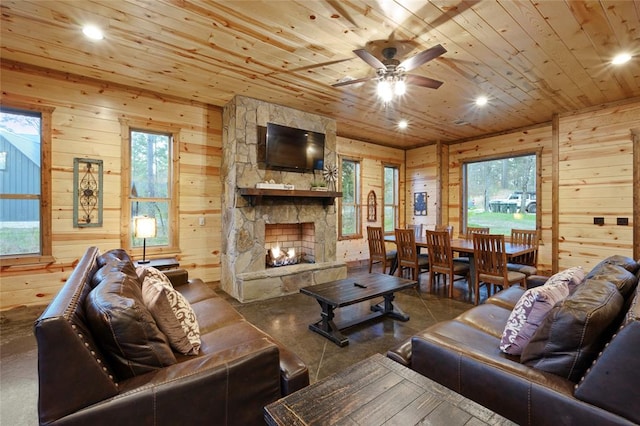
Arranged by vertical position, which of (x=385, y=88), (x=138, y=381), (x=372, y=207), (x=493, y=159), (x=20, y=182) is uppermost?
(x=385, y=88)

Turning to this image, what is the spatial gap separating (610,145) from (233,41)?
17.9 ft

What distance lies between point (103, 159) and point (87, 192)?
0.45m

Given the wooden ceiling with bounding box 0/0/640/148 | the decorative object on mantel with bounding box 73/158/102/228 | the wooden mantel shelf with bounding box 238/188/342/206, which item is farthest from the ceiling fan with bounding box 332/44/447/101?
the decorative object on mantel with bounding box 73/158/102/228

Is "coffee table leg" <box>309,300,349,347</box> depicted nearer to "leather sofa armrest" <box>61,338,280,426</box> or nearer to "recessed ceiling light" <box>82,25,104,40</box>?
"leather sofa armrest" <box>61,338,280,426</box>

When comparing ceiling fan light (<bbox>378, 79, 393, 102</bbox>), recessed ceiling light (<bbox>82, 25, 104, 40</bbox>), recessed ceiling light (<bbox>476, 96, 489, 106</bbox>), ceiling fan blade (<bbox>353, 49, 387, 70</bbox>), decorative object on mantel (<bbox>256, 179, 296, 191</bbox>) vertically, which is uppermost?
recessed ceiling light (<bbox>82, 25, 104, 40</bbox>)

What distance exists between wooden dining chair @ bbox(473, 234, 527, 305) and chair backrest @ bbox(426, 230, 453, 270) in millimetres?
360

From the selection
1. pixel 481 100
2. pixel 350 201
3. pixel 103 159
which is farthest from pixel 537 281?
pixel 103 159

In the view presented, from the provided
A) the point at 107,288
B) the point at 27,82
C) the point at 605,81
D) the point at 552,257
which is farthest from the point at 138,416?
the point at 552,257

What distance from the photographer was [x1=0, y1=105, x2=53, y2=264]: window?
3.33 meters

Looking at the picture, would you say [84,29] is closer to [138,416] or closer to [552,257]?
[138,416]

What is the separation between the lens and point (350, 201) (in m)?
6.42

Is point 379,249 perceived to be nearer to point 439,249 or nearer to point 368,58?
point 439,249

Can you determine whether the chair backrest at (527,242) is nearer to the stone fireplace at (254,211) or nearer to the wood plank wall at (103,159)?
the stone fireplace at (254,211)

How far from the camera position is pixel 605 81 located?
3654mm
